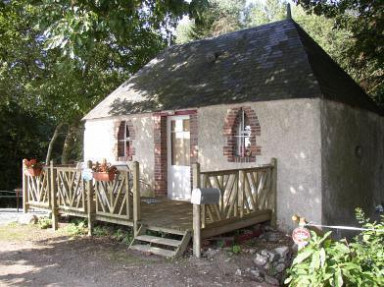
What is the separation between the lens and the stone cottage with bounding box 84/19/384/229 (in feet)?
29.8

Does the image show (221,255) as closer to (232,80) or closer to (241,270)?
(241,270)

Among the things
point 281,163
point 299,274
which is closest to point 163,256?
point 281,163

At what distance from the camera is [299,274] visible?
4227 millimetres

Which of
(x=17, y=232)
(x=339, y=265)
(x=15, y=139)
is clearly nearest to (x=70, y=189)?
(x=17, y=232)

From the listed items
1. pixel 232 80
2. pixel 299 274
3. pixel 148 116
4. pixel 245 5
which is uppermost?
pixel 245 5

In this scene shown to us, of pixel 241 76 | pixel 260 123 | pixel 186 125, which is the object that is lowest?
pixel 260 123

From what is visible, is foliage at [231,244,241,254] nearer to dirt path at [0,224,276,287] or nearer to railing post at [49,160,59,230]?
dirt path at [0,224,276,287]

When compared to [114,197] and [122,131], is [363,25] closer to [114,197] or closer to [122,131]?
[122,131]

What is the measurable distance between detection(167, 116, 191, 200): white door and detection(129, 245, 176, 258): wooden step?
3.31 metres

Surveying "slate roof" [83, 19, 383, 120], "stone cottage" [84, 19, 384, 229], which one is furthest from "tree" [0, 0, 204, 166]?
"stone cottage" [84, 19, 384, 229]

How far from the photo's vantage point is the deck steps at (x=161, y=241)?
783 cm

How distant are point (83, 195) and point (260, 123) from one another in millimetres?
4550

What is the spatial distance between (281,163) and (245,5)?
3630 cm

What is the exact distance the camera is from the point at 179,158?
11867mm
